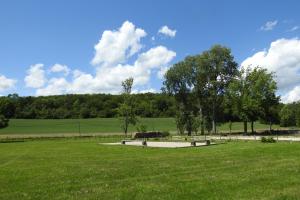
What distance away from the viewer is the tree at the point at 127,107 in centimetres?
7738

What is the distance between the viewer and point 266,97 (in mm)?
76125

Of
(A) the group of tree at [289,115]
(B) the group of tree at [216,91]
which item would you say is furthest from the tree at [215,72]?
(A) the group of tree at [289,115]

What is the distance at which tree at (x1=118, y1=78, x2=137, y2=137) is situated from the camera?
77.4 m

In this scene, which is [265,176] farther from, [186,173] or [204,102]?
[204,102]

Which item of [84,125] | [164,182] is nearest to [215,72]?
[84,125]

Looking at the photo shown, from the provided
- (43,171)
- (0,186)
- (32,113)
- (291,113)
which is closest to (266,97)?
(291,113)

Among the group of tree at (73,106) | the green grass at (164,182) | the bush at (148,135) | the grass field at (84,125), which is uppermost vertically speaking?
the group of tree at (73,106)

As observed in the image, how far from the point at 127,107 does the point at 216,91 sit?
17.2 metres

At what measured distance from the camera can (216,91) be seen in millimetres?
82500

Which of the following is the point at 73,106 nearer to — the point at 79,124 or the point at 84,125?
the point at 84,125

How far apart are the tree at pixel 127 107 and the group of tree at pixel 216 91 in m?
9.29

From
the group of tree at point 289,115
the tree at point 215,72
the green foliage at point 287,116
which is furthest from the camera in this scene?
the group of tree at point 289,115

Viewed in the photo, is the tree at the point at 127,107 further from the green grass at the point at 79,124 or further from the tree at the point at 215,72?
the green grass at the point at 79,124

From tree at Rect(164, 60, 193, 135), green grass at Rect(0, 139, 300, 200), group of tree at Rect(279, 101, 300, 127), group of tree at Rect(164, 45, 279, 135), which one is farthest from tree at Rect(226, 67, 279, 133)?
green grass at Rect(0, 139, 300, 200)
